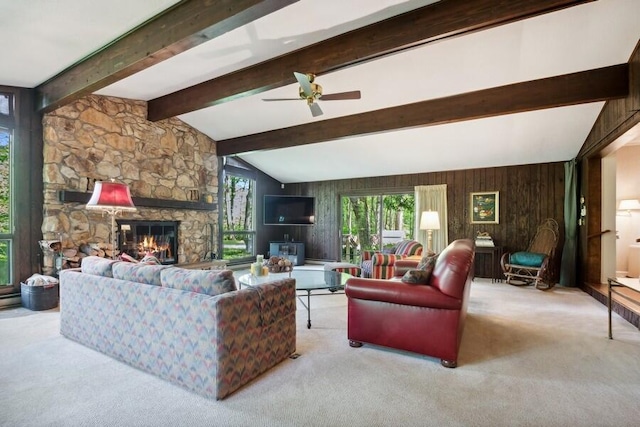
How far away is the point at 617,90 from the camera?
3.48m

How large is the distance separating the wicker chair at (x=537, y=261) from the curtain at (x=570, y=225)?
182mm

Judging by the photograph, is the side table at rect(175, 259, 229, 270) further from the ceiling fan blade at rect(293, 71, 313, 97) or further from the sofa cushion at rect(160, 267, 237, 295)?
the ceiling fan blade at rect(293, 71, 313, 97)

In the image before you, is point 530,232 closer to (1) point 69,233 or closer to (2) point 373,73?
(2) point 373,73

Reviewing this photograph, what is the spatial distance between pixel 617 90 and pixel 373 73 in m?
2.54

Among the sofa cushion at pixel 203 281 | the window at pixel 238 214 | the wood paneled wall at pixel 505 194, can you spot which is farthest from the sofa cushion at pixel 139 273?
the wood paneled wall at pixel 505 194

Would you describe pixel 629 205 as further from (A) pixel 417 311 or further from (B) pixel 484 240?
(A) pixel 417 311

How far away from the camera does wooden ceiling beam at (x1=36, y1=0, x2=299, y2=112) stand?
2.42m

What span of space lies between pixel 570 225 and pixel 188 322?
627 centimetres

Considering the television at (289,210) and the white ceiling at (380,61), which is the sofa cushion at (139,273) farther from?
the television at (289,210)

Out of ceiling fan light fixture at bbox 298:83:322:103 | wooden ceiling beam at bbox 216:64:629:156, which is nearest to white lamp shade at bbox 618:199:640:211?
wooden ceiling beam at bbox 216:64:629:156

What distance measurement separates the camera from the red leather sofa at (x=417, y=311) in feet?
8.34

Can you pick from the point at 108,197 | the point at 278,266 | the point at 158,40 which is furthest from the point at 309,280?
the point at 158,40

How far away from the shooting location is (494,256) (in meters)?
6.41

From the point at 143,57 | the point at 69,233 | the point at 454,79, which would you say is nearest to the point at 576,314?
the point at 454,79
